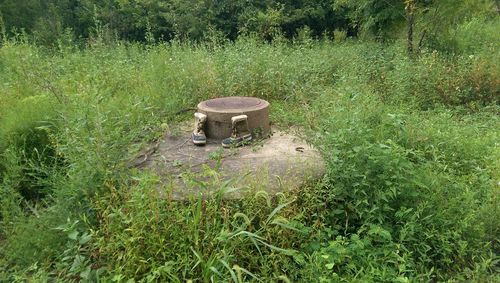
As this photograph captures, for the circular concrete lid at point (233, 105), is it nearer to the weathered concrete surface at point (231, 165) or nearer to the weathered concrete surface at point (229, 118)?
the weathered concrete surface at point (229, 118)

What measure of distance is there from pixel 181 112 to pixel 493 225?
12.4ft

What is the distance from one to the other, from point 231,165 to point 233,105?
1202 mm

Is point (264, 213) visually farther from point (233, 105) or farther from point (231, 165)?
point (233, 105)

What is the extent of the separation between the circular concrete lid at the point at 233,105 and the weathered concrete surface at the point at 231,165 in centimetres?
38

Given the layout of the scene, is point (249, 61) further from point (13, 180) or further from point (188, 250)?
point (188, 250)

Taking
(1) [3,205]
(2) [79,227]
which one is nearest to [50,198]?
(1) [3,205]

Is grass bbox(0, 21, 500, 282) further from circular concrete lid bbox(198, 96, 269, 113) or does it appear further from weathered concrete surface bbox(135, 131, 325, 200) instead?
circular concrete lid bbox(198, 96, 269, 113)

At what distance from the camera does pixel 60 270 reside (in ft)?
9.27

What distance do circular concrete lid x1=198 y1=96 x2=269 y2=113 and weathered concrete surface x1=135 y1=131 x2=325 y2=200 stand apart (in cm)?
38

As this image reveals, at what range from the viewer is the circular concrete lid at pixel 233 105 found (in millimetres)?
4500

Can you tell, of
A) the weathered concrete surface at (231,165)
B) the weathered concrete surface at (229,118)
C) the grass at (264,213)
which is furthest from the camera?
the weathered concrete surface at (229,118)

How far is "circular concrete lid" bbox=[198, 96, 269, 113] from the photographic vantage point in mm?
4500

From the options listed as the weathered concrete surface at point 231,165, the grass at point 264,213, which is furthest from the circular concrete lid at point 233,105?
the grass at point 264,213

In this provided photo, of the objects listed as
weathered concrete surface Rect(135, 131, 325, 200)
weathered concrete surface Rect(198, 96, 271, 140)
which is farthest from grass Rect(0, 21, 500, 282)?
weathered concrete surface Rect(198, 96, 271, 140)
